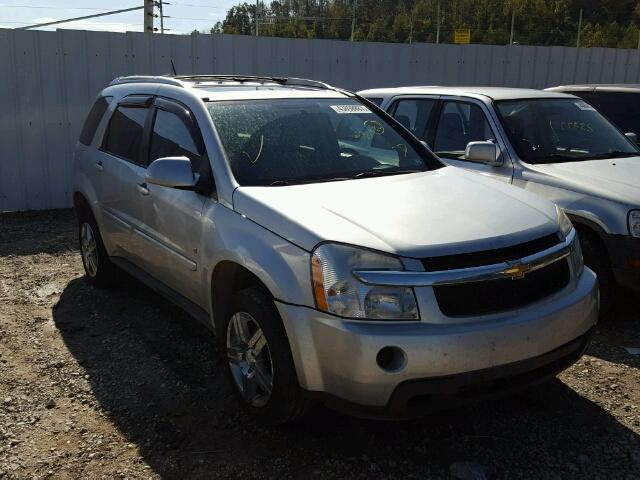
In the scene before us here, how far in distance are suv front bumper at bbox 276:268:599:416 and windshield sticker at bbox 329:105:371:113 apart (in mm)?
1876

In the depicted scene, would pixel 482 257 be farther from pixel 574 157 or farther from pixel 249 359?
pixel 574 157

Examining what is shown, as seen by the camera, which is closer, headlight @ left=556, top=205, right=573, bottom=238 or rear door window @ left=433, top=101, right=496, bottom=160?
headlight @ left=556, top=205, right=573, bottom=238

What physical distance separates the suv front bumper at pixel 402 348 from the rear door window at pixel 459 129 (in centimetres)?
288

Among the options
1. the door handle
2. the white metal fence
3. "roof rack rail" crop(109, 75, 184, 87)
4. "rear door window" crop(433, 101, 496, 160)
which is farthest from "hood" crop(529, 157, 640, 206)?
the white metal fence

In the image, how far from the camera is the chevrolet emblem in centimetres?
285

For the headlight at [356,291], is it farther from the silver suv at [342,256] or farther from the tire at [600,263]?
the tire at [600,263]

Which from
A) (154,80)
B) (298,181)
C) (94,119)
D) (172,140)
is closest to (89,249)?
(94,119)

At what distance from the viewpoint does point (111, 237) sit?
5.01m

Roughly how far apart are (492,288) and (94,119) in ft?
13.1

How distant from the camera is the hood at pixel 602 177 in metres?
4.41

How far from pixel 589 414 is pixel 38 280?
15.7 feet

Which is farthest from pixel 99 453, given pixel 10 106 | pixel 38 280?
pixel 10 106

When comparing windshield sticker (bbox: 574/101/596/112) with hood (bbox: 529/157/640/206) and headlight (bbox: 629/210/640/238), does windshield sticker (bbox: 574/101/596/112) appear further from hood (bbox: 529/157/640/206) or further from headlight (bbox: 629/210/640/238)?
headlight (bbox: 629/210/640/238)

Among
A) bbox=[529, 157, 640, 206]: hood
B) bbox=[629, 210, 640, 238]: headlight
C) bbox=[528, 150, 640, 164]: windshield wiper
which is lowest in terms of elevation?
bbox=[629, 210, 640, 238]: headlight
